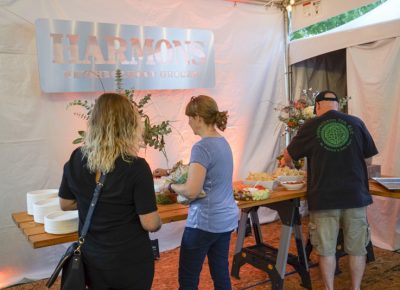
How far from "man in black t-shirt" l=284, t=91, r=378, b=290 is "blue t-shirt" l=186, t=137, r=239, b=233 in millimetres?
827

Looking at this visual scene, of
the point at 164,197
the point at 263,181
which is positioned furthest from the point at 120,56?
the point at 263,181

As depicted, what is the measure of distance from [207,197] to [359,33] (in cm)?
261

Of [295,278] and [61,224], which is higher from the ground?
[61,224]

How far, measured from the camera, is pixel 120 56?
3496mm

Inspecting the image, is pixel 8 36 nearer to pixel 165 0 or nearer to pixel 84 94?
pixel 84 94

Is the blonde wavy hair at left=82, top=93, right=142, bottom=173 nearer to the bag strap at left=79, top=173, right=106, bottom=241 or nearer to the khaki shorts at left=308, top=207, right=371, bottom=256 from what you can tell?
the bag strap at left=79, top=173, right=106, bottom=241

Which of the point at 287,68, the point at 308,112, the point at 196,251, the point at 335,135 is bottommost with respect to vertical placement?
the point at 196,251

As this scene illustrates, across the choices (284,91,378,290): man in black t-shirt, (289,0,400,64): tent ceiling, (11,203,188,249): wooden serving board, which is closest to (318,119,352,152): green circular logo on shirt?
(284,91,378,290): man in black t-shirt

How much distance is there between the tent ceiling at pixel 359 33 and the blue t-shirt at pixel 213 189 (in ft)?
7.68

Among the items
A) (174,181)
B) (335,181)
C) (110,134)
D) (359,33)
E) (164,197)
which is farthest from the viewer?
(359,33)

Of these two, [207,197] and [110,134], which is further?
[207,197]

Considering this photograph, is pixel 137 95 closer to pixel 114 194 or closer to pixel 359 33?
pixel 359 33

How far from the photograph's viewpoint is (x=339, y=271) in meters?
3.29

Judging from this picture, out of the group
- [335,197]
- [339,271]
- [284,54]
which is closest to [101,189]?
[335,197]
